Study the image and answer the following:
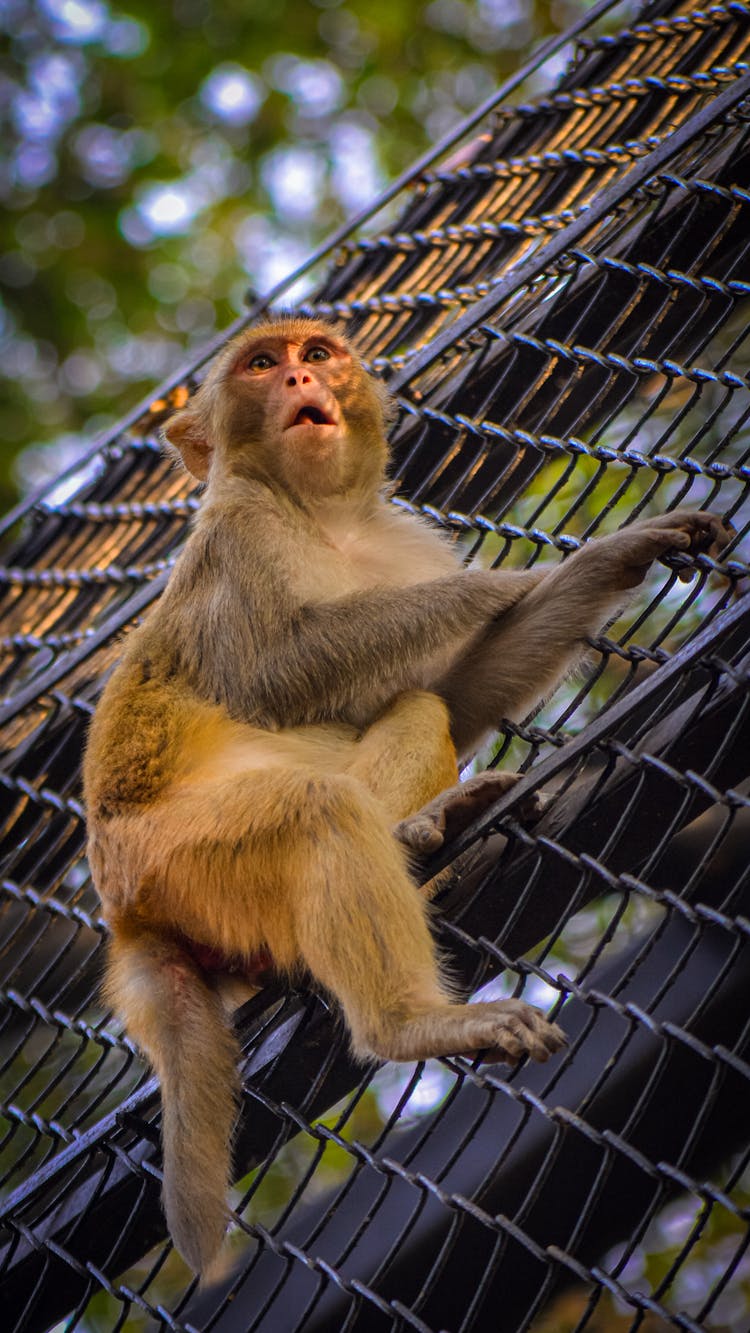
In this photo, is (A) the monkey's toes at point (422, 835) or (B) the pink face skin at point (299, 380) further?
(B) the pink face skin at point (299, 380)

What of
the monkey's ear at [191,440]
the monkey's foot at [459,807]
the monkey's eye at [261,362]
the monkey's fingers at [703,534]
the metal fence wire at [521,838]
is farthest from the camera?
the monkey's ear at [191,440]

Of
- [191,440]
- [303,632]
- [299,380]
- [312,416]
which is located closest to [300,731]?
[303,632]

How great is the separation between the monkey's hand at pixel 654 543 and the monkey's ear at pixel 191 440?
59.7 inches

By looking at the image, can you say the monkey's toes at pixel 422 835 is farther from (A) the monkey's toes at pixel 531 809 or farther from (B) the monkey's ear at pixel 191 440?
(B) the monkey's ear at pixel 191 440

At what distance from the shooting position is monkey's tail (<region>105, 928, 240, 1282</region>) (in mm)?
3039

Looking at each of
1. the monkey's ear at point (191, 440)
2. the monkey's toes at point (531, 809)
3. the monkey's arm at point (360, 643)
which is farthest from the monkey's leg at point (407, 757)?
the monkey's ear at point (191, 440)

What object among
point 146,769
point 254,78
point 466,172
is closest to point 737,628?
point 146,769

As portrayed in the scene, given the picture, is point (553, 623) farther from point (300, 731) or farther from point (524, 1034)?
point (524, 1034)

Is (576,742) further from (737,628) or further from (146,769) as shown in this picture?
(146,769)

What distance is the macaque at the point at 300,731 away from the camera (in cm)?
313

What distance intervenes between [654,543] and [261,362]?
5.41ft

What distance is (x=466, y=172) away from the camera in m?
5.59

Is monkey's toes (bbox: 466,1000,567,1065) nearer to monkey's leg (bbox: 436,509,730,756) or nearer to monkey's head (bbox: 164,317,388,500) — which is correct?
monkey's leg (bbox: 436,509,730,756)

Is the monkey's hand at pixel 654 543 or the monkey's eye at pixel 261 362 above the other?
the monkey's eye at pixel 261 362
